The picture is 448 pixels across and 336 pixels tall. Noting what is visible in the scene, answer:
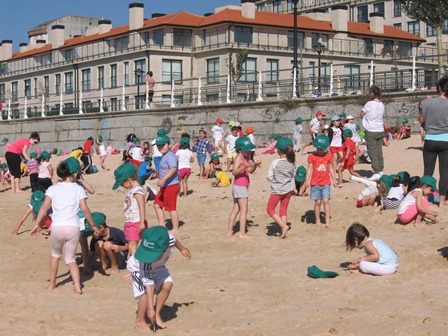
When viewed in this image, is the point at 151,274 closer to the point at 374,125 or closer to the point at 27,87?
the point at 374,125

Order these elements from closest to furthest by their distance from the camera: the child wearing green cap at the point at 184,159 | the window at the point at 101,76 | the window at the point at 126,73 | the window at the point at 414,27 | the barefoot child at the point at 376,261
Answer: the barefoot child at the point at 376,261, the child wearing green cap at the point at 184,159, the window at the point at 126,73, the window at the point at 101,76, the window at the point at 414,27

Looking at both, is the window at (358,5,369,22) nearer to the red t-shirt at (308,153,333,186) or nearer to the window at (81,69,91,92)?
the window at (81,69,91,92)

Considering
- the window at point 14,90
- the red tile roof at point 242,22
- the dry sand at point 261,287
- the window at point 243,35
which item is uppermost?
the red tile roof at point 242,22

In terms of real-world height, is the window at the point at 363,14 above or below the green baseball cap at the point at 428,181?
above

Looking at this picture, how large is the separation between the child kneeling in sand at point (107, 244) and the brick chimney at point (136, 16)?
43497 mm

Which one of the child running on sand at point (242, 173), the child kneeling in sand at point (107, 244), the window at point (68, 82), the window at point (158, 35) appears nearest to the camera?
the child kneeling in sand at point (107, 244)

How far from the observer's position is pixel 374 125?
14.3 meters

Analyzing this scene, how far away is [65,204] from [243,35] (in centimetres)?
4160

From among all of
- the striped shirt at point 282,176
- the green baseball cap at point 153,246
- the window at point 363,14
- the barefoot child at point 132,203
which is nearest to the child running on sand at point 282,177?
the striped shirt at point 282,176

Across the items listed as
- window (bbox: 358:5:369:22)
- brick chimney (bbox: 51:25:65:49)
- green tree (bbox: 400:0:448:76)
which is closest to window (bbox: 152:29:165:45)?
brick chimney (bbox: 51:25:65:49)

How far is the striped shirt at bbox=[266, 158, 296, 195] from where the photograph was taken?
12203mm

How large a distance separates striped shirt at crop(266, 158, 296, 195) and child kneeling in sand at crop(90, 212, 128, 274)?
2.92m

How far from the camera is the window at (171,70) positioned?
163ft

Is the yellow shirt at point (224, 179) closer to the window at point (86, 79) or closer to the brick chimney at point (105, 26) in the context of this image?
the window at point (86, 79)
